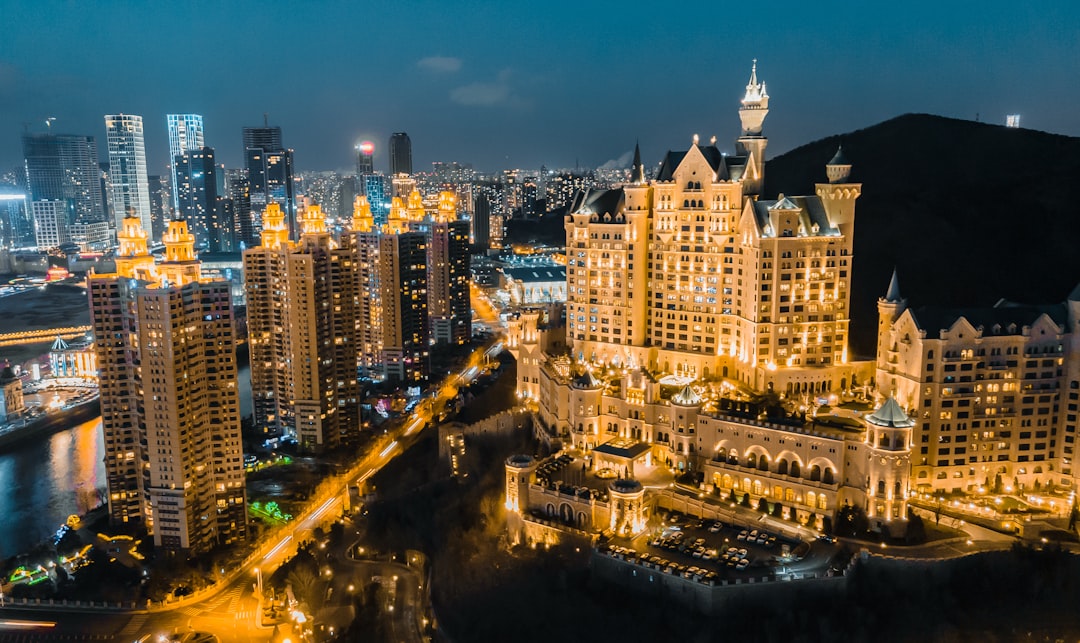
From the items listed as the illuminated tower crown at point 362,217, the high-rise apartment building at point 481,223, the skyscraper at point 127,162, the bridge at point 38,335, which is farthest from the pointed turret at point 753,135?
the skyscraper at point 127,162

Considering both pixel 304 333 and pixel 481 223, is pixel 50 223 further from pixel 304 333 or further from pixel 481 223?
pixel 304 333

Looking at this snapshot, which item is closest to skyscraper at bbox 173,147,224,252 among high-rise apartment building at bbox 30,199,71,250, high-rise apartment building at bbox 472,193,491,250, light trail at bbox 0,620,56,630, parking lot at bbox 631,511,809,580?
high-rise apartment building at bbox 30,199,71,250

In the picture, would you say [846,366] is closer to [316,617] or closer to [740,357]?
[740,357]

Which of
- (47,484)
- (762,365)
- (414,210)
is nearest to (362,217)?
(414,210)

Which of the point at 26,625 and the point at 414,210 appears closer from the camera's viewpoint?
the point at 26,625

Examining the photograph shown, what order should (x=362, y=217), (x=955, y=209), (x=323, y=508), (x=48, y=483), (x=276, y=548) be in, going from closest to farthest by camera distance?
(x=276, y=548) → (x=323, y=508) → (x=48, y=483) → (x=955, y=209) → (x=362, y=217)

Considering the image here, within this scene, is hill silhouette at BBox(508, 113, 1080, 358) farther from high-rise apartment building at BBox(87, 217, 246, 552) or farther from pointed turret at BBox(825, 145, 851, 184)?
high-rise apartment building at BBox(87, 217, 246, 552)

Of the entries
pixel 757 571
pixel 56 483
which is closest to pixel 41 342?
pixel 56 483
